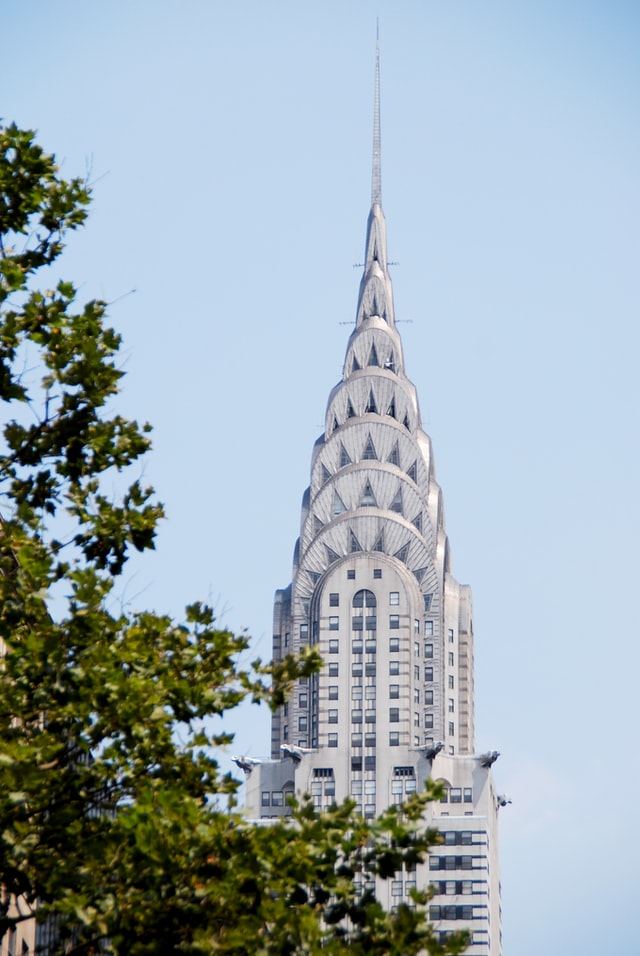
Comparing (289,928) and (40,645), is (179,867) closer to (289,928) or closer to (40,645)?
(289,928)

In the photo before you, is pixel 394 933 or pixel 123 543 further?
pixel 123 543

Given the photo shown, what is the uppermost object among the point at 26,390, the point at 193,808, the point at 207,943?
the point at 26,390

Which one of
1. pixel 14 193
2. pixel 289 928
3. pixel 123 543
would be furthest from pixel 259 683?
pixel 14 193

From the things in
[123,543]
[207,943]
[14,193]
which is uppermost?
[14,193]

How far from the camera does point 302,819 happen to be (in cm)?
3300

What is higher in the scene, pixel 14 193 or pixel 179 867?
pixel 14 193

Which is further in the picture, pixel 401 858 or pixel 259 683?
pixel 259 683

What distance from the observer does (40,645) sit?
32.8 metres

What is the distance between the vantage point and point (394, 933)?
31.8 metres

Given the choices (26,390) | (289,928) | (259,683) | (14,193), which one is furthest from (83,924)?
(14,193)

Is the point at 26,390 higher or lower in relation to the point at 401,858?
higher

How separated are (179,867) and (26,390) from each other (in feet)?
30.1

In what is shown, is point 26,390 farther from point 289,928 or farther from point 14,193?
point 289,928

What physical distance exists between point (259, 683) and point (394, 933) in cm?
593
